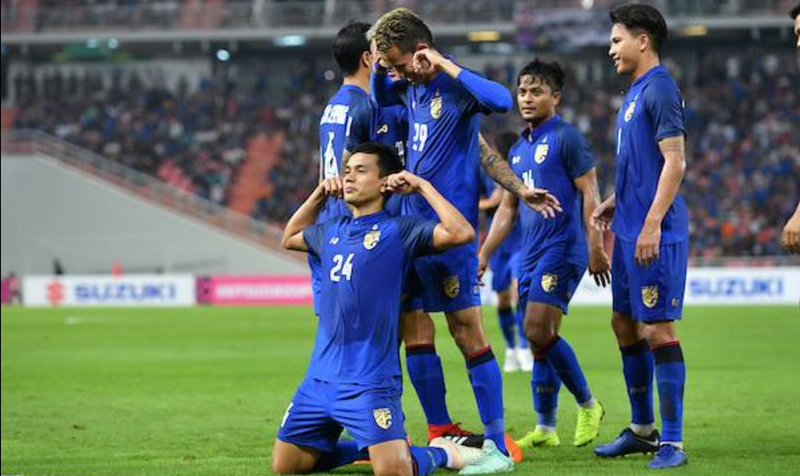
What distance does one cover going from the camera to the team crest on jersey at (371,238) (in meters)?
7.71

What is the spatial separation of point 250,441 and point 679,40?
4163 centimetres

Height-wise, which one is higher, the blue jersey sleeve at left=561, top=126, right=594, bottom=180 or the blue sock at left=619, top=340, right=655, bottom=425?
the blue jersey sleeve at left=561, top=126, right=594, bottom=180

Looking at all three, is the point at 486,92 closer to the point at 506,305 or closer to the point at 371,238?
the point at 371,238

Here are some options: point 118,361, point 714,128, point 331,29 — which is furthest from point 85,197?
point 118,361

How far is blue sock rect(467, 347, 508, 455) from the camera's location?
8.13m

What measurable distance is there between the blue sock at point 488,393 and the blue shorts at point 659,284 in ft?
3.00

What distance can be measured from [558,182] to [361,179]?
2322mm

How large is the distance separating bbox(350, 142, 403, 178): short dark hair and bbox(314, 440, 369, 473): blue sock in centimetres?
156

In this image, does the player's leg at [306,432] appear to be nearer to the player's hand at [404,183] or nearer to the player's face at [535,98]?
the player's hand at [404,183]

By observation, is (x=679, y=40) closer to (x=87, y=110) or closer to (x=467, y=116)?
(x=87, y=110)

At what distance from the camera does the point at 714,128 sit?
4450 cm

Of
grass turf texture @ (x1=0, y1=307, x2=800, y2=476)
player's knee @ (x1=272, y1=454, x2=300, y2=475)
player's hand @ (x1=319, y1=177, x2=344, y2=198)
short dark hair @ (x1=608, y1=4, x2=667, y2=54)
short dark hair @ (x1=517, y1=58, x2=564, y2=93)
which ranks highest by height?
short dark hair @ (x1=608, y1=4, x2=667, y2=54)

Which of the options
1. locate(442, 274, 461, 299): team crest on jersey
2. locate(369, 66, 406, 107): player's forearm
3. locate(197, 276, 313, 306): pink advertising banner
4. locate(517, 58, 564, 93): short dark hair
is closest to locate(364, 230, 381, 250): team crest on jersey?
locate(442, 274, 461, 299): team crest on jersey

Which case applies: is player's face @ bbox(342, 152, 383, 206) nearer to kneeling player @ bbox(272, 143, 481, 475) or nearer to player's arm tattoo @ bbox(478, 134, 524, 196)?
kneeling player @ bbox(272, 143, 481, 475)
